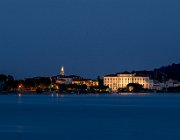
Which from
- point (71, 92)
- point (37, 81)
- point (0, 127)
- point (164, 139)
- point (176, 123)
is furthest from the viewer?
point (71, 92)

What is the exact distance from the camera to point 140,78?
18125 cm

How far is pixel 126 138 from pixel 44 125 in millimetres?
8706

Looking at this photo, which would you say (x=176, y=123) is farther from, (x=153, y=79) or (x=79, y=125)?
(x=153, y=79)

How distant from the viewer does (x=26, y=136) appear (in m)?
29.8

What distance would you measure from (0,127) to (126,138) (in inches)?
342

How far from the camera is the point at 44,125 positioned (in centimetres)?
3634

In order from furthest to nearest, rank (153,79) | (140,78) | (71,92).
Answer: (153,79)
(140,78)
(71,92)

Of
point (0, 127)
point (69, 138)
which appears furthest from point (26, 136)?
point (0, 127)

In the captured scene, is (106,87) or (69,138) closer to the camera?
(69,138)

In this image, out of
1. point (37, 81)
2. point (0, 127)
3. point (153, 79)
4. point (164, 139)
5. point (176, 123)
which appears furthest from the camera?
point (153, 79)

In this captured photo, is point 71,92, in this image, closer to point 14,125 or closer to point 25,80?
point 25,80

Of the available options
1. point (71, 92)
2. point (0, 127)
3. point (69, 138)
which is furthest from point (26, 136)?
point (71, 92)

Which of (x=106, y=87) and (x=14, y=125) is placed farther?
(x=106, y=87)

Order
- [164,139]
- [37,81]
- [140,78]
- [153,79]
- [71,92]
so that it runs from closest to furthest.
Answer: [164,139] < [37,81] < [71,92] < [140,78] < [153,79]
